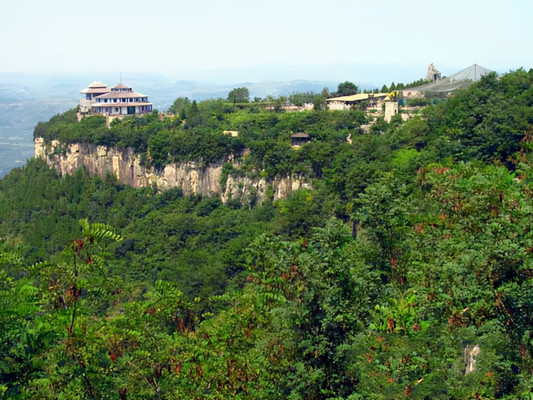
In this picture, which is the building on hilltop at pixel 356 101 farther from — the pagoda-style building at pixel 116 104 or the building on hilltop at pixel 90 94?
the building on hilltop at pixel 90 94

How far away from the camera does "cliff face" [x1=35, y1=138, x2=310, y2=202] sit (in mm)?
44625

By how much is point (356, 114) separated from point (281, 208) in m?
10.6

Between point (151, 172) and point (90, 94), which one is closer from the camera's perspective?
point (151, 172)

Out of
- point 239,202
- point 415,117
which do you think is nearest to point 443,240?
point 415,117

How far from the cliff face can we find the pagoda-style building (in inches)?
197

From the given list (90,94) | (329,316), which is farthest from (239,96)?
(329,316)

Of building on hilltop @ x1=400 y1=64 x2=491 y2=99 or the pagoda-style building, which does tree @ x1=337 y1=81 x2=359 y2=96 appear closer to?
building on hilltop @ x1=400 y1=64 x2=491 y2=99

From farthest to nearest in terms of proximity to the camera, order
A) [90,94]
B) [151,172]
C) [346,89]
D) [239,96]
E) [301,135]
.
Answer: [90,94] → [239,96] → [346,89] → [151,172] → [301,135]

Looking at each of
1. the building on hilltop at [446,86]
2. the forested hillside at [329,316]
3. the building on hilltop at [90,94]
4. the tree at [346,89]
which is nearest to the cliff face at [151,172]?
the building on hilltop at [90,94]

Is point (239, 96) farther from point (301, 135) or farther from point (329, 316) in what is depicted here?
point (329, 316)

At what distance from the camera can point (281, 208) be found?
3975 centimetres

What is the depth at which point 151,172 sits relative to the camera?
171 ft

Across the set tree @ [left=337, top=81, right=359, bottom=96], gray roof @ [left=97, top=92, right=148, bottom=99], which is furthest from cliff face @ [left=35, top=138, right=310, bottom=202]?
tree @ [left=337, top=81, right=359, bottom=96]

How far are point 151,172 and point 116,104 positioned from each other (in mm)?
12022
